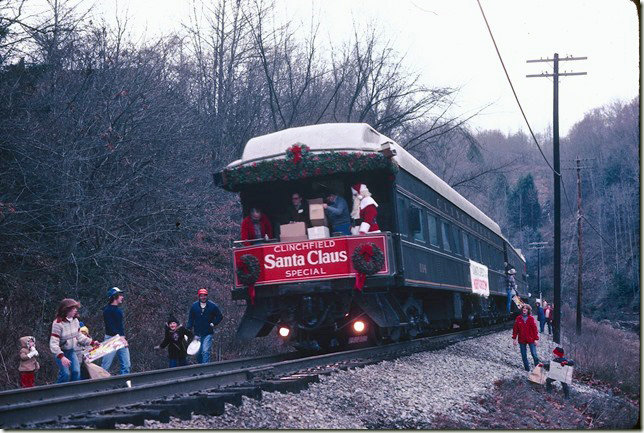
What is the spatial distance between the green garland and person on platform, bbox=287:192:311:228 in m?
0.52

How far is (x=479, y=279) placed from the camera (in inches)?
870

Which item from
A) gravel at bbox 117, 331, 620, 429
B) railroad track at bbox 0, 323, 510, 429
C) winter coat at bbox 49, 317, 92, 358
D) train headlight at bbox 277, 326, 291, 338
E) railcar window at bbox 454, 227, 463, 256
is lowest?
gravel at bbox 117, 331, 620, 429

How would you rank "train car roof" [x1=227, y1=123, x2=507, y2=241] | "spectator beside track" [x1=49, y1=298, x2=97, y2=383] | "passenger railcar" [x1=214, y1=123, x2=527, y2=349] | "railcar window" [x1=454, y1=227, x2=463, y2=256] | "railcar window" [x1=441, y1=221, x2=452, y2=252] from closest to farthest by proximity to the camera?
"spectator beside track" [x1=49, y1=298, x2=97, y2=383] < "passenger railcar" [x1=214, y1=123, x2=527, y2=349] < "train car roof" [x1=227, y1=123, x2=507, y2=241] < "railcar window" [x1=441, y1=221, x2=452, y2=252] < "railcar window" [x1=454, y1=227, x2=463, y2=256]

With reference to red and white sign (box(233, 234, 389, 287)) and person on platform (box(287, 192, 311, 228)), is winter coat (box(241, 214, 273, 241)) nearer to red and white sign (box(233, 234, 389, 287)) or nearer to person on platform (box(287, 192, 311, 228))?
person on platform (box(287, 192, 311, 228))

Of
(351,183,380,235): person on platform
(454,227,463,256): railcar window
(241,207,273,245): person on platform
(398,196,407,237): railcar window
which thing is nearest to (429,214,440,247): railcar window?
(398,196,407,237): railcar window

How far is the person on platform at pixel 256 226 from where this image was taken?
13.9 m

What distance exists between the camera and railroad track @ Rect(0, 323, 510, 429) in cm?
655

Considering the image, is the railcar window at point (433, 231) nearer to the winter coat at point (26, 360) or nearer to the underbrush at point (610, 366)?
the underbrush at point (610, 366)

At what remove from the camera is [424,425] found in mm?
8656

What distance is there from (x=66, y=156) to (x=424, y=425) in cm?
1096

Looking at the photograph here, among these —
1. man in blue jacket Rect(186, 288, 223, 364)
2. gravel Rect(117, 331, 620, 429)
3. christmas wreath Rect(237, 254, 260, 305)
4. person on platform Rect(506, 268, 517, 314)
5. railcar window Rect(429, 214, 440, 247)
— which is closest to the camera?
Answer: gravel Rect(117, 331, 620, 429)

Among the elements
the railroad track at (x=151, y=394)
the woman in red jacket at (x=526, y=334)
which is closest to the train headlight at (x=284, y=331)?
the railroad track at (x=151, y=394)

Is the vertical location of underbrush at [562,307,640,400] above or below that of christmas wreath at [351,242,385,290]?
below

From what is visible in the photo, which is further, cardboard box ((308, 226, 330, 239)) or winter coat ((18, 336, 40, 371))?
cardboard box ((308, 226, 330, 239))
